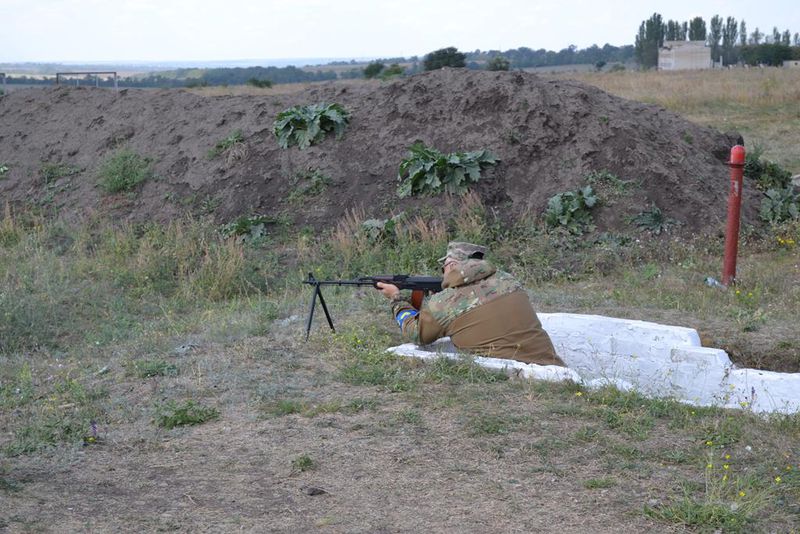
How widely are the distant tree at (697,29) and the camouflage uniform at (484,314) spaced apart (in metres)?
82.3

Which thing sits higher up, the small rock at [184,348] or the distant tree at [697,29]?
the distant tree at [697,29]

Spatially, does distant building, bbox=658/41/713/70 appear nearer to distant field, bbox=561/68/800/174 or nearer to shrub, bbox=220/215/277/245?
distant field, bbox=561/68/800/174

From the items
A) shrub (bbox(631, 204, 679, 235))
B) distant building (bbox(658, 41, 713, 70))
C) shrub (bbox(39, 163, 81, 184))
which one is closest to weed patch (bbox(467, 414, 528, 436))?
shrub (bbox(631, 204, 679, 235))

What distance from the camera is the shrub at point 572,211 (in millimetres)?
10445

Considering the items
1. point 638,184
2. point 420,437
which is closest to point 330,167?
point 638,184

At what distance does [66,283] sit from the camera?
31.4 feet

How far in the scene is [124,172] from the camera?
1294 centimetres

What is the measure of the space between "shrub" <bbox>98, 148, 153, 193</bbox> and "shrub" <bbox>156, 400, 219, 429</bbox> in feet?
25.5

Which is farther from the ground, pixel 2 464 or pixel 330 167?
pixel 330 167

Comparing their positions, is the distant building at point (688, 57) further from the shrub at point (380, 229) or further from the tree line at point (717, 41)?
the shrub at point (380, 229)

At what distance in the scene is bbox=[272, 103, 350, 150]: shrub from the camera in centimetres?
1236

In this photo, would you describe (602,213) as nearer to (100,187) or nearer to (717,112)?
(100,187)

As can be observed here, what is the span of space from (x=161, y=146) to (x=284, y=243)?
11.6ft

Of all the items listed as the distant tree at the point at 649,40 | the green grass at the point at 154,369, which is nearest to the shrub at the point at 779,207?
the green grass at the point at 154,369
